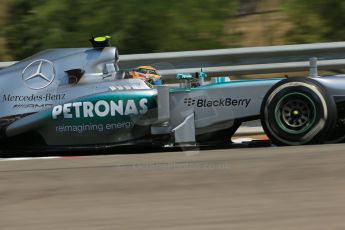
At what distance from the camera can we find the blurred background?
33.7 ft

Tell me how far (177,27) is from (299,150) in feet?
18.2

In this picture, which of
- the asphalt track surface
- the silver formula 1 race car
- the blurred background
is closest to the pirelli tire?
the silver formula 1 race car

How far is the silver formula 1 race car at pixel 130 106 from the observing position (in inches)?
226

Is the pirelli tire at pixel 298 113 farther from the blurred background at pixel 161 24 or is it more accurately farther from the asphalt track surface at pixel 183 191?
the blurred background at pixel 161 24

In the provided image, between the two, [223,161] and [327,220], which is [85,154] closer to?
[223,161]

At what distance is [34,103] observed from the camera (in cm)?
615

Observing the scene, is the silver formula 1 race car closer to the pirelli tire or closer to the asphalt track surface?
the pirelli tire

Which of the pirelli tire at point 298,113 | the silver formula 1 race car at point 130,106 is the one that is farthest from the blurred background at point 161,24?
the pirelli tire at point 298,113

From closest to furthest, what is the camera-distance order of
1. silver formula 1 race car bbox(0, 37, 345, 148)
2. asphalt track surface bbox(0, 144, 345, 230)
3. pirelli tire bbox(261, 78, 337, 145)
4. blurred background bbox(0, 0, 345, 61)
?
asphalt track surface bbox(0, 144, 345, 230)
pirelli tire bbox(261, 78, 337, 145)
silver formula 1 race car bbox(0, 37, 345, 148)
blurred background bbox(0, 0, 345, 61)

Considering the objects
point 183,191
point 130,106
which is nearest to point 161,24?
point 130,106

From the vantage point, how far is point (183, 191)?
4.11 meters

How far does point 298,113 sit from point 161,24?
16.5 ft

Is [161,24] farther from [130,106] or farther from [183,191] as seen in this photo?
[183,191]

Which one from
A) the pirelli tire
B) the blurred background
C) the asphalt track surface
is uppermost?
the blurred background
